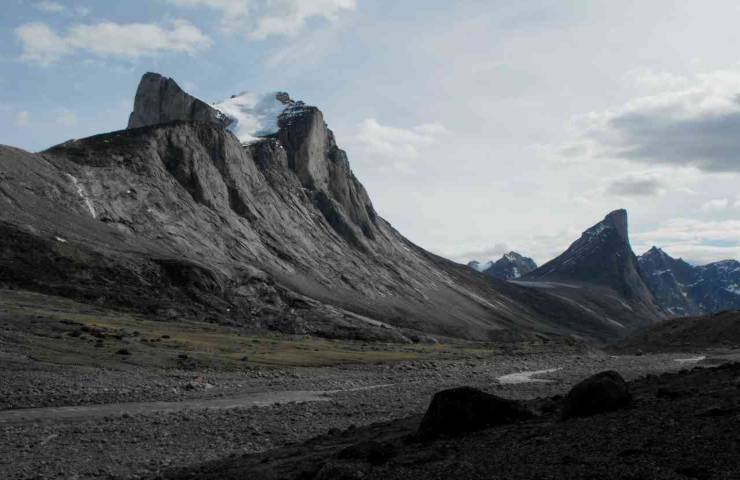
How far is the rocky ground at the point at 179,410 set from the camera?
35.1 metres

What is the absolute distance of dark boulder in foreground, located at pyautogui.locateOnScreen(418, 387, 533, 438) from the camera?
96.5 feet

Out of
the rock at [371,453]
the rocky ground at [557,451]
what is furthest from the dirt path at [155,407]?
the rock at [371,453]

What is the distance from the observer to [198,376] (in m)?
71.2

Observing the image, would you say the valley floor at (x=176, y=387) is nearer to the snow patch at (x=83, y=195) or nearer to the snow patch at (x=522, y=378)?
the snow patch at (x=522, y=378)

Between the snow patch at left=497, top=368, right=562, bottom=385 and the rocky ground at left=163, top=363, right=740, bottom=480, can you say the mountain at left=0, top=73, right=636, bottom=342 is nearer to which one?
the snow patch at left=497, top=368, right=562, bottom=385

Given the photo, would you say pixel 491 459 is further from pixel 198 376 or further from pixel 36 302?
pixel 36 302

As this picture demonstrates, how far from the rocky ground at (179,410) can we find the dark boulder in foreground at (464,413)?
11.2 metres

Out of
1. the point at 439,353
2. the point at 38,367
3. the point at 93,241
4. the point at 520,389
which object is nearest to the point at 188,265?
the point at 93,241

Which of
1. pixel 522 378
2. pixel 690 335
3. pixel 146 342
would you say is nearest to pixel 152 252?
pixel 146 342

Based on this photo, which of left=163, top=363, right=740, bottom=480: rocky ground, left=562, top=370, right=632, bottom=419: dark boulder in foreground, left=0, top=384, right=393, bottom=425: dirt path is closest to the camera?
left=163, top=363, right=740, bottom=480: rocky ground

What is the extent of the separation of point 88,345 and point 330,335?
73136 millimetres

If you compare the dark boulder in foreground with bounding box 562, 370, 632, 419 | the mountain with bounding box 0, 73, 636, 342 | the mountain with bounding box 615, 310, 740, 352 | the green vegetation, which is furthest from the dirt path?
the mountain with bounding box 615, 310, 740, 352

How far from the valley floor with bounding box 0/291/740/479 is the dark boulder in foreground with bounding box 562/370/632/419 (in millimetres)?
14722

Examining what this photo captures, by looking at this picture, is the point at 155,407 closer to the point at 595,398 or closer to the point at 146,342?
the point at 595,398
